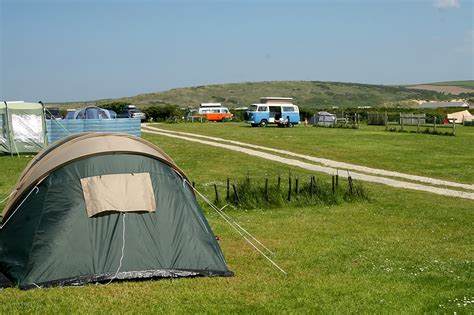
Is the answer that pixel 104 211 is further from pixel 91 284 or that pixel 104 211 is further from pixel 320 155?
pixel 320 155

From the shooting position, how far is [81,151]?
30.4ft

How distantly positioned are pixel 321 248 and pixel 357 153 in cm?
1960

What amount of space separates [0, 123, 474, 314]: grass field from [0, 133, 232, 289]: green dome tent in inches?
11.5

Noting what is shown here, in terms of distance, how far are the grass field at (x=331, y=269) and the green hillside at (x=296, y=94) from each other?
104872mm

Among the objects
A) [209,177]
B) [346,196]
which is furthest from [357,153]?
[346,196]

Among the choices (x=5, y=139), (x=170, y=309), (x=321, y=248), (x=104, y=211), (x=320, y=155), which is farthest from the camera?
(x=320, y=155)

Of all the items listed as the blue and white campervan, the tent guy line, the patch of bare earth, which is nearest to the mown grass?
the tent guy line

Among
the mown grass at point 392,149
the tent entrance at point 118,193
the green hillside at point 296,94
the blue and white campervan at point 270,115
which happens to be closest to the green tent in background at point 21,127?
the mown grass at point 392,149

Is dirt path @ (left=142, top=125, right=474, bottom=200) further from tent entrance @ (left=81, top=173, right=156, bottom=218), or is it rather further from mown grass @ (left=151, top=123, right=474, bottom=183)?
tent entrance @ (left=81, top=173, right=156, bottom=218)

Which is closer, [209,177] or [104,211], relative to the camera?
[104,211]

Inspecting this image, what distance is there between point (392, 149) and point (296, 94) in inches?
4246

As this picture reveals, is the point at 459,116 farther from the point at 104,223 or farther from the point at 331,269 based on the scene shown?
the point at 104,223

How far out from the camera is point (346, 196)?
53.2 ft

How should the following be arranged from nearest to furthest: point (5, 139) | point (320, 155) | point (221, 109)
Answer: point (5, 139)
point (320, 155)
point (221, 109)
